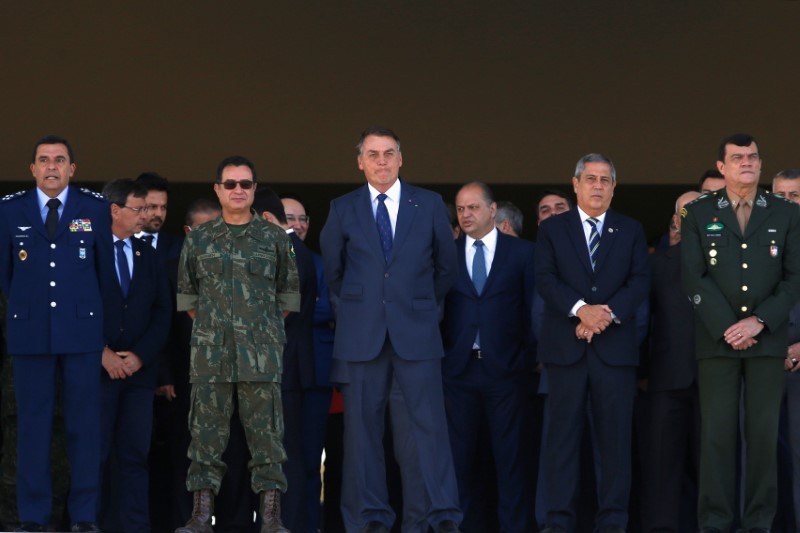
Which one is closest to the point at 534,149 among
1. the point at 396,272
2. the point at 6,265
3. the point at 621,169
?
the point at 621,169

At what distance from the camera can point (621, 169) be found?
939 centimetres

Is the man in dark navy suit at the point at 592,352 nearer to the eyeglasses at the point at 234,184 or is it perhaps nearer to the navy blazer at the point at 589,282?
the navy blazer at the point at 589,282

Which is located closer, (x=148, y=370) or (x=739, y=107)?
(x=148, y=370)

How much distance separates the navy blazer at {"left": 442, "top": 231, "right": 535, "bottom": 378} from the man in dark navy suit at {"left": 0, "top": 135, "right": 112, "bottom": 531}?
160 cm

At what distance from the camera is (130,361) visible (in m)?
6.00

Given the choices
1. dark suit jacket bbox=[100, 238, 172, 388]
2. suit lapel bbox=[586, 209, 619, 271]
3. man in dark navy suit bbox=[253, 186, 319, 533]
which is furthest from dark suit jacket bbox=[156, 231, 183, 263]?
suit lapel bbox=[586, 209, 619, 271]

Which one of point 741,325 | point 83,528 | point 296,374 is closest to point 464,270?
point 296,374

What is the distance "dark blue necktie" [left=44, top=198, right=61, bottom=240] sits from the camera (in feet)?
18.2

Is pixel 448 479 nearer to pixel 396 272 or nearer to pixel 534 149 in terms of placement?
pixel 396 272

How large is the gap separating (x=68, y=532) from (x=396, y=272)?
1.96 metres

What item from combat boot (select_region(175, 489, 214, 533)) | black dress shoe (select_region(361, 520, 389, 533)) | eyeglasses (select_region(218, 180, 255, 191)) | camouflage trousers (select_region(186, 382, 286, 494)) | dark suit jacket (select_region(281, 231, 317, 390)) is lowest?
black dress shoe (select_region(361, 520, 389, 533))

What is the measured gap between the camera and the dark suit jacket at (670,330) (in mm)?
5953

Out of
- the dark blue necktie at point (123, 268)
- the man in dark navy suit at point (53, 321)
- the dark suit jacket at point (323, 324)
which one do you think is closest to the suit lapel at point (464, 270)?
the dark suit jacket at point (323, 324)

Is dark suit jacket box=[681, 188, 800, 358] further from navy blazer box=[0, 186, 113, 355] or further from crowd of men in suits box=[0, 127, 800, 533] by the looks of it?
navy blazer box=[0, 186, 113, 355]
